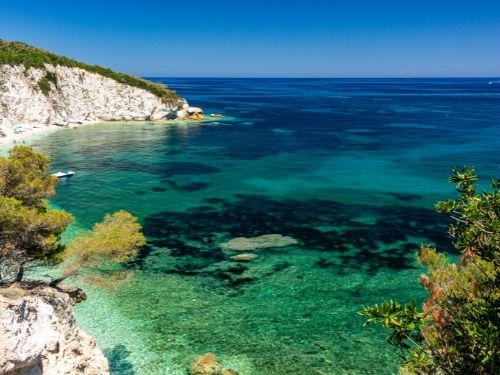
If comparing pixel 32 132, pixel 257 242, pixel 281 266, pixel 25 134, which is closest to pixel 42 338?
pixel 281 266

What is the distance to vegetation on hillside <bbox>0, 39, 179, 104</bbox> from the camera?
97.3 metres

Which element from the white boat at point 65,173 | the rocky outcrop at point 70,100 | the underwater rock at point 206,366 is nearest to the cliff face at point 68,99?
the rocky outcrop at point 70,100

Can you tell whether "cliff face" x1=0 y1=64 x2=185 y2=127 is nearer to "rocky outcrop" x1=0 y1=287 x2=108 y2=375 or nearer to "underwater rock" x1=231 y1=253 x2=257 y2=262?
"underwater rock" x1=231 y1=253 x2=257 y2=262

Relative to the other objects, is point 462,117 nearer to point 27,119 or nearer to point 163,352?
point 27,119

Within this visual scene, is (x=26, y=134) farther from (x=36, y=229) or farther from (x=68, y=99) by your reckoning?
(x=36, y=229)

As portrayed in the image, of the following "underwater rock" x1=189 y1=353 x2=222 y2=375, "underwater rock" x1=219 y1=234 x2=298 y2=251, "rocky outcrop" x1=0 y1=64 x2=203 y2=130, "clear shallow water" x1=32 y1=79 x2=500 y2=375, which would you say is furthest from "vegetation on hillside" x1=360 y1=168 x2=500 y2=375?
"rocky outcrop" x1=0 y1=64 x2=203 y2=130

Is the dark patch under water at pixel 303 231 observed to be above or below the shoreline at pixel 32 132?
below

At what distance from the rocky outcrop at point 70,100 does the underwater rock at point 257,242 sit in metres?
67.3

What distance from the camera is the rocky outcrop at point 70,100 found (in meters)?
92.2

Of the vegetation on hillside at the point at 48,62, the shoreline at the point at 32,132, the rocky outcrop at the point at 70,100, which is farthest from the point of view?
the vegetation on hillside at the point at 48,62

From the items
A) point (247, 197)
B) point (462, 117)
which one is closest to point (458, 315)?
point (247, 197)

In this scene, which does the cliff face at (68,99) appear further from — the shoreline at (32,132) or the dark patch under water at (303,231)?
the dark patch under water at (303,231)

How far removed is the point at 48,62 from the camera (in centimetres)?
10300

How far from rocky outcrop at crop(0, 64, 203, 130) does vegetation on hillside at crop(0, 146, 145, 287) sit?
75016mm
